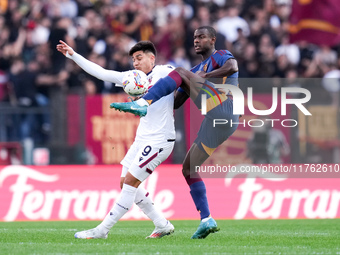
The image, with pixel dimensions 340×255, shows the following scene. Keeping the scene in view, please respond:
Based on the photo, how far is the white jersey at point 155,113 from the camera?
910 centimetres

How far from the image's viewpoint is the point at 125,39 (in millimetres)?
17844

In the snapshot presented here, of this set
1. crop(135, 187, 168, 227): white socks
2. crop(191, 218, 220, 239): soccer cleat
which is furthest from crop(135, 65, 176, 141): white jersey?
crop(191, 218, 220, 239): soccer cleat

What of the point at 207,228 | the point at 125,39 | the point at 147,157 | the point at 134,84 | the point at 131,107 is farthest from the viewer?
the point at 125,39

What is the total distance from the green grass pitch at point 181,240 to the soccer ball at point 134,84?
69.9 inches

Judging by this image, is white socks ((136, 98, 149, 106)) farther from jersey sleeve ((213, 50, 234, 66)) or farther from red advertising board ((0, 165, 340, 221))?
red advertising board ((0, 165, 340, 221))

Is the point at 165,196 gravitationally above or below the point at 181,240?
below

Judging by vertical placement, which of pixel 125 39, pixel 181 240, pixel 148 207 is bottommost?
pixel 181 240

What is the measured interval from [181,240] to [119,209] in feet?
2.81

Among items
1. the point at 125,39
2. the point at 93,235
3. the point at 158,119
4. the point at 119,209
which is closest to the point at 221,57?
the point at 158,119

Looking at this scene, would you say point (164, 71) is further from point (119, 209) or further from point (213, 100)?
point (119, 209)

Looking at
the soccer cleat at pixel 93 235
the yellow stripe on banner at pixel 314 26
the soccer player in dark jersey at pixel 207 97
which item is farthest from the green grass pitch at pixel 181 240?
the yellow stripe on banner at pixel 314 26

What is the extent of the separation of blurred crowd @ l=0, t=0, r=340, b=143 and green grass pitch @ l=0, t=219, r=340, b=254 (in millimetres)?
5187

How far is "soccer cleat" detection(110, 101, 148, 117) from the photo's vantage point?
8.38 m

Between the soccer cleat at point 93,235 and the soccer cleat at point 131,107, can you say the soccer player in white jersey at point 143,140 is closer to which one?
the soccer cleat at point 93,235
